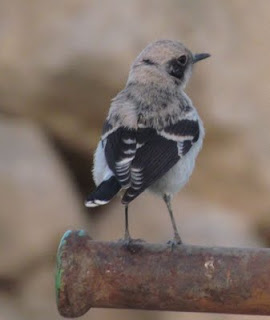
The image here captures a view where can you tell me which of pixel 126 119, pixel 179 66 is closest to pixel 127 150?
pixel 126 119

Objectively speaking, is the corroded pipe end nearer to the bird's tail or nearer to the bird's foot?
the bird's foot

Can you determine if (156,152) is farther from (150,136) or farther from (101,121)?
(101,121)

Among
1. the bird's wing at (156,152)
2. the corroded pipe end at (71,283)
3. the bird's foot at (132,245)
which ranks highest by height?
the bird's wing at (156,152)

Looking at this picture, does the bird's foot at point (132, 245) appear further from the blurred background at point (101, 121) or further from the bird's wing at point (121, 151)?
the blurred background at point (101, 121)

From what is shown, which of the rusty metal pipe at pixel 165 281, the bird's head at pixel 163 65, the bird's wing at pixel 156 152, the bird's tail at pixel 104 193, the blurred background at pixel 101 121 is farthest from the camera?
the blurred background at pixel 101 121

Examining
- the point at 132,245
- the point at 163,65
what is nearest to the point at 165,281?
the point at 132,245

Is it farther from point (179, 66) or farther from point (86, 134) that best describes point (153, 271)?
point (86, 134)

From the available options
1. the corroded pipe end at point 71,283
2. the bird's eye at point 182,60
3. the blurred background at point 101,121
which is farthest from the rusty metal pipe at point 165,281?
the blurred background at point 101,121

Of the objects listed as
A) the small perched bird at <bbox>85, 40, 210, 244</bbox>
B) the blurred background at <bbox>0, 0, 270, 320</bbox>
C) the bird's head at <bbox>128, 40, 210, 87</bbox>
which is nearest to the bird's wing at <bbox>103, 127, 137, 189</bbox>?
the small perched bird at <bbox>85, 40, 210, 244</bbox>
